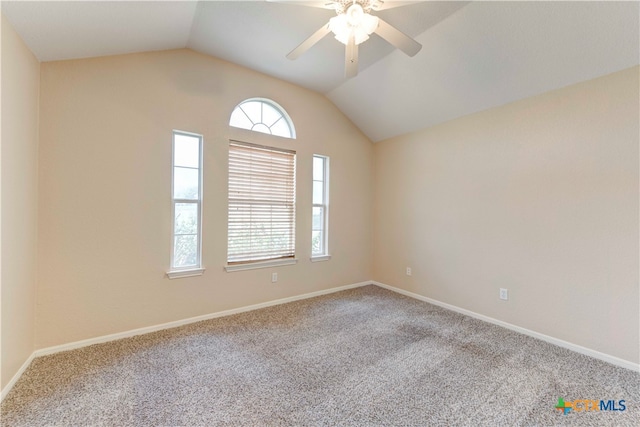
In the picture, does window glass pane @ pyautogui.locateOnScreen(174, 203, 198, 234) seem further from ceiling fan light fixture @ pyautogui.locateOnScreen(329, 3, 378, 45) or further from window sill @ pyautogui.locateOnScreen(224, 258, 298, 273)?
ceiling fan light fixture @ pyautogui.locateOnScreen(329, 3, 378, 45)

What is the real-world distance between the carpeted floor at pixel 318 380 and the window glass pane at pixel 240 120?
7.52 feet

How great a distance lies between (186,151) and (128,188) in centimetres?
68

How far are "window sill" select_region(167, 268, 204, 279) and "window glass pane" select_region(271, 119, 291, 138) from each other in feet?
6.28

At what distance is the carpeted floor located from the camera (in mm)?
1671

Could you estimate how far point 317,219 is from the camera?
4.11m

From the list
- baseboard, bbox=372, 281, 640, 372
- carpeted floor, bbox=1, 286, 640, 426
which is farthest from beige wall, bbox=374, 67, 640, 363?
carpeted floor, bbox=1, 286, 640, 426

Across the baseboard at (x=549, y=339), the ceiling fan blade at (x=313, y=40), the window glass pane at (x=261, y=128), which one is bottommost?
the baseboard at (x=549, y=339)

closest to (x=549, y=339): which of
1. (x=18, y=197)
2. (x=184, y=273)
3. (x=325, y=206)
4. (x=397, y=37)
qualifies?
(x=325, y=206)

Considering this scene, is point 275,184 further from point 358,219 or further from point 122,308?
point 122,308

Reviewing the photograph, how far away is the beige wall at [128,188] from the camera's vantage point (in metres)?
2.35

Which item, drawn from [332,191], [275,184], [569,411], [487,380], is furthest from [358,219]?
[569,411]

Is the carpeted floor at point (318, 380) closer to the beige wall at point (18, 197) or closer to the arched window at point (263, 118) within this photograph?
the beige wall at point (18, 197)

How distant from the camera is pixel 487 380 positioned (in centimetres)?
204

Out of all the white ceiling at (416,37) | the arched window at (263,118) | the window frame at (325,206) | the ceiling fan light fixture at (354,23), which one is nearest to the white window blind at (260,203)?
the arched window at (263,118)
